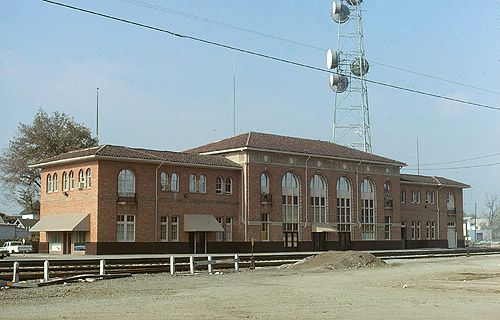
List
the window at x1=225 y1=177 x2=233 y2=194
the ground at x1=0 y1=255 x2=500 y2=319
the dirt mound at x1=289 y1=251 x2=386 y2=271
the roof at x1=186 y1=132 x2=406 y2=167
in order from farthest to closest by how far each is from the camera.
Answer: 1. the roof at x1=186 y1=132 x2=406 y2=167
2. the window at x1=225 y1=177 x2=233 y2=194
3. the dirt mound at x1=289 y1=251 x2=386 y2=271
4. the ground at x1=0 y1=255 x2=500 y2=319

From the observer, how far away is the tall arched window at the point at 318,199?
6631 centimetres

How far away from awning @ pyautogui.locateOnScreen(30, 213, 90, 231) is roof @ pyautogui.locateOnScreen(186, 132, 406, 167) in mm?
15137

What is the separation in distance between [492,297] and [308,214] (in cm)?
4401

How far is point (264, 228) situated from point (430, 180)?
2941 cm

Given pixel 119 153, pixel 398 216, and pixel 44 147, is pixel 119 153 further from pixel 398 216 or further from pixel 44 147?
pixel 398 216

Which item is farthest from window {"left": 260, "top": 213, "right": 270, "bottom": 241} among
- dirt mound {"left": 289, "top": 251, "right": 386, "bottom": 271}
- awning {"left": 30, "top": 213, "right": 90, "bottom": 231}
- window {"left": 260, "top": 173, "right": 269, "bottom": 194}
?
dirt mound {"left": 289, "top": 251, "right": 386, "bottom": 271}

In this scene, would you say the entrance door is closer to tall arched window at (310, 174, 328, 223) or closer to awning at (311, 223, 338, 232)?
awning at (311, 223, 338, 232)

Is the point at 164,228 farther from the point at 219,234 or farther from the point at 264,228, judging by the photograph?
the point at 264,228

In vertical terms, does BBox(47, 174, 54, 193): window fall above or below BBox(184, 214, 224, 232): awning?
above

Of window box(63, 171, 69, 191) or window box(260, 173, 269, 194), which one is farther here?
window box(260, 173, 269, 194)

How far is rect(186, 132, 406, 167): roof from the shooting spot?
6291cm

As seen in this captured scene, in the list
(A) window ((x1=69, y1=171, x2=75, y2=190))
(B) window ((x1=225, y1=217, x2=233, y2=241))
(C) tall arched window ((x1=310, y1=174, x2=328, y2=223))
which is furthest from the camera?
(C) tall arched window ((x1=310, y1=174, x2=328, y2=223))

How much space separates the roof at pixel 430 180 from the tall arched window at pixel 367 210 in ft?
24.5

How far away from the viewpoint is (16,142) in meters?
77.1
